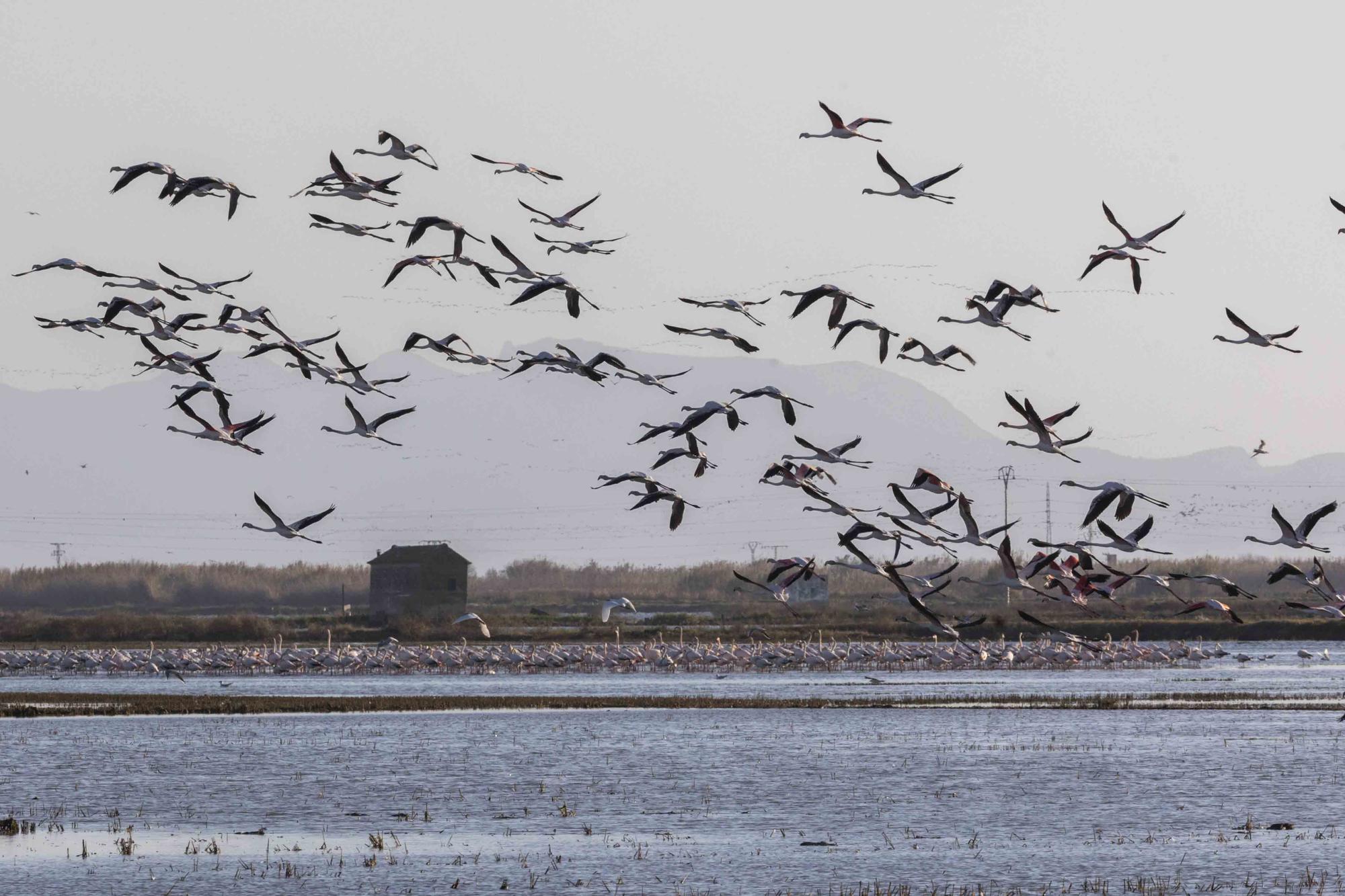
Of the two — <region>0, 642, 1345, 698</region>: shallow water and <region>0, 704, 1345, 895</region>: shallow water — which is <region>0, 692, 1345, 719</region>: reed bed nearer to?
<region>0, 704, 1345, 895</region>: shallow water

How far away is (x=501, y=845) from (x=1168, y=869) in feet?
31.8

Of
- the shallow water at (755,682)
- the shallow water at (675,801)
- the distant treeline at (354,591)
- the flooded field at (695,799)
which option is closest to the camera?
the flooded field at (695,799)

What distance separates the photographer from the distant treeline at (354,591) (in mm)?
142625

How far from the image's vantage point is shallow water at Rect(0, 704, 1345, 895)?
27.5 m

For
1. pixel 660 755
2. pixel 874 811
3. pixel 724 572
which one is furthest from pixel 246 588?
pixel 874 811

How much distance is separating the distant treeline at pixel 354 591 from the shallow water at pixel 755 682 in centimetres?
5262

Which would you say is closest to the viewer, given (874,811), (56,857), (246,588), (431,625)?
(56,857)

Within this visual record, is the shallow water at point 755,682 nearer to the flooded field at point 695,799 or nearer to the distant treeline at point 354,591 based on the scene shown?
the flooded field at point 695,799

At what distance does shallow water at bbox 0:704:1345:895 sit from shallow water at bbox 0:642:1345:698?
1185 cm

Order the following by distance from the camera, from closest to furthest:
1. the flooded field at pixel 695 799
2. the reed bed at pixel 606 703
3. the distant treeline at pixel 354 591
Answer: the flooded field at pixel 695 799, the reed bed at pixel 606 703, the distant treeline at pixel 354 591

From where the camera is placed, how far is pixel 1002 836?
3091 centimetres

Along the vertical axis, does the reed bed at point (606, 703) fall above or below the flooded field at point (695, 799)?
above

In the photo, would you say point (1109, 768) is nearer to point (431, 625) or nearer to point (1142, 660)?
point (1142, 660)

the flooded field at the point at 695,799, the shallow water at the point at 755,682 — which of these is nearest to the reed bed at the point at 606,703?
the flooded field at the point at 695,799
